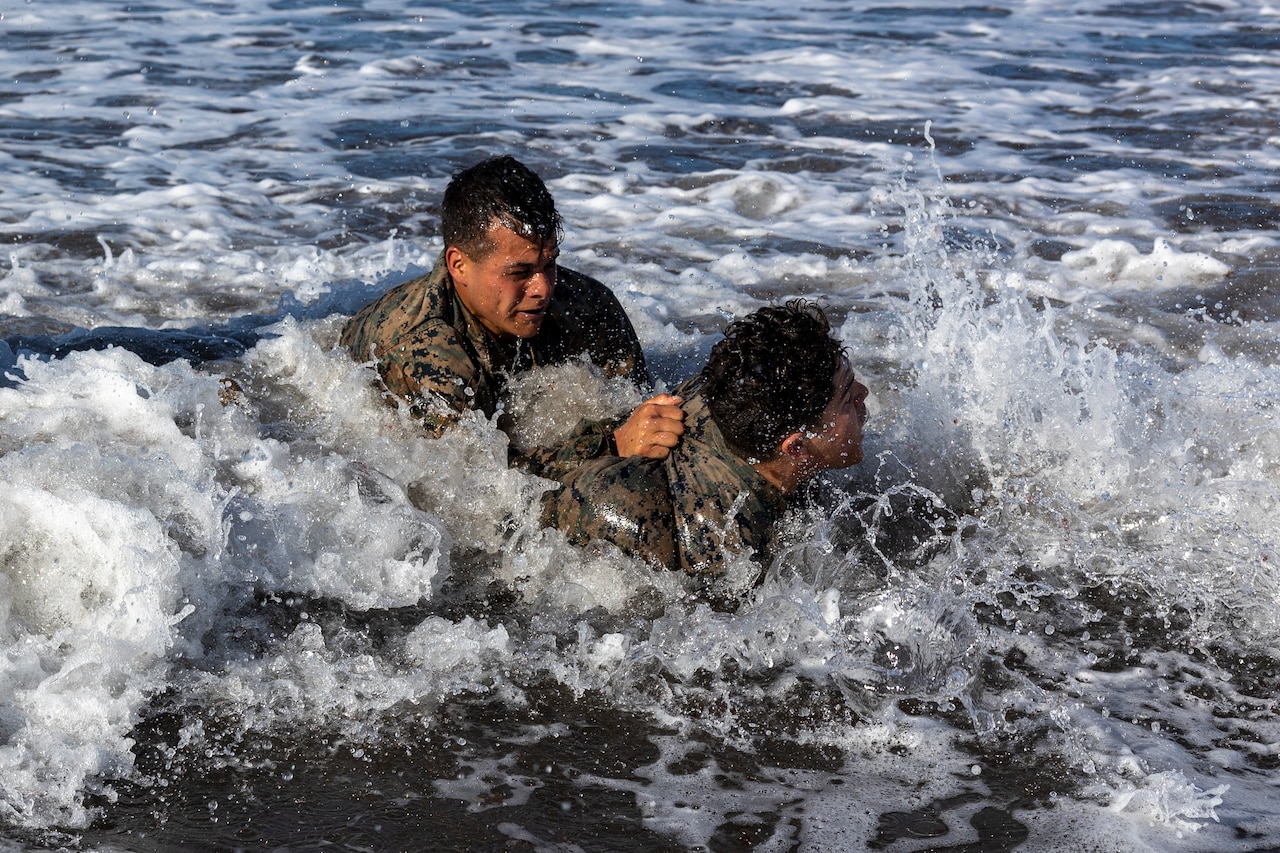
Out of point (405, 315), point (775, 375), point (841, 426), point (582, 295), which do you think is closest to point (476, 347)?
point (405, 315)

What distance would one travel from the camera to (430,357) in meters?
4.87

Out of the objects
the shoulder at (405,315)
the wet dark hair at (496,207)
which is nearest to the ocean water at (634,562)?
the shoulder at (405,315)

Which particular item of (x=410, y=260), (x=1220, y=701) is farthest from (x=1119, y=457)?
(x=410, y=260)

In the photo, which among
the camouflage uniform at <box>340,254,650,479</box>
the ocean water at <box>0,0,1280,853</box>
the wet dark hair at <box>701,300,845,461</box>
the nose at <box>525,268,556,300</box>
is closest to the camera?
the ocean water at <box>0,0,1280,853</box>

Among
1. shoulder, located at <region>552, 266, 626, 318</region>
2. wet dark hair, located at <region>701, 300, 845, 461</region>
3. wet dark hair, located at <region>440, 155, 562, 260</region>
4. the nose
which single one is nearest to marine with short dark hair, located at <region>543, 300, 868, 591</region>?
wet dark hair, located at <region>701, 300, 845, 461</region>

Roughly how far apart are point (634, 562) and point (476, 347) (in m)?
1.34

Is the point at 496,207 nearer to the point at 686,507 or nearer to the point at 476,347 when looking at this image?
the point at 476,347

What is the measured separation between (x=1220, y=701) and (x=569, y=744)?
1.83 meters

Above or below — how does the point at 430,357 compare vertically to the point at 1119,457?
above

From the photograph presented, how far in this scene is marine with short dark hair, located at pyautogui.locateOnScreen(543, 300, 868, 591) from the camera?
3.93 m

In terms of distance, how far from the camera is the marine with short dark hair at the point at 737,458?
3.93m

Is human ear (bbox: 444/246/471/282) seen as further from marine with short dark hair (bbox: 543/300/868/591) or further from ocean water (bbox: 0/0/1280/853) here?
marine with short dark hair (bbox: 543/300/868/591)

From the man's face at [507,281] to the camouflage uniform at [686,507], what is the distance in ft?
3.15

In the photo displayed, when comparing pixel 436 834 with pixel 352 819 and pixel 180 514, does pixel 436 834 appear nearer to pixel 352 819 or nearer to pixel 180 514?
pixel 352 819
